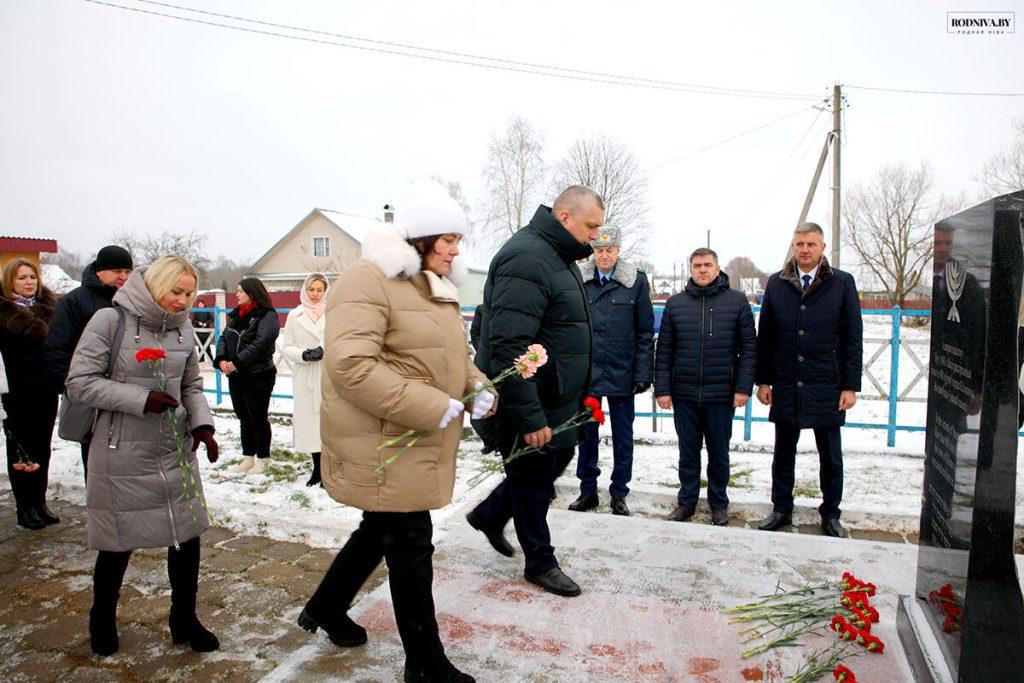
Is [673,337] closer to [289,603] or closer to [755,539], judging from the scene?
[755,539]

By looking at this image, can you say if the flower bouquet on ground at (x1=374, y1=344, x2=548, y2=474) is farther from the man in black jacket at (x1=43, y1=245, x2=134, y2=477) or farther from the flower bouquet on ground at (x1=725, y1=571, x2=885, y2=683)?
the man in black jacket at (x1=43, y1=245, x2=134, y2=477)

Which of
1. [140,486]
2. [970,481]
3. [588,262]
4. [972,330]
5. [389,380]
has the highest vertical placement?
[588,262]

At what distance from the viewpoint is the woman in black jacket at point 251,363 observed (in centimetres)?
580

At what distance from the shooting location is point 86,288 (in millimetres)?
4238

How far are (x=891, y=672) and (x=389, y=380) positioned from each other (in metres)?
2.18

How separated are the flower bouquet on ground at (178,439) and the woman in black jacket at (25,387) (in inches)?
95.1

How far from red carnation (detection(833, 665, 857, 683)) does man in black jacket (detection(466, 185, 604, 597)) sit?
47.4 inches

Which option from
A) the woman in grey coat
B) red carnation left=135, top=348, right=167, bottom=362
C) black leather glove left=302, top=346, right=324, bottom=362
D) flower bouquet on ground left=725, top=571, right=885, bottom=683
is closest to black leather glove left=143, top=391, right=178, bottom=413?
A: the woman in grey coat

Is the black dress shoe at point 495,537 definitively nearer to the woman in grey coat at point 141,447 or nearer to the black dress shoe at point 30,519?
the woman in grey coat at point 141,447

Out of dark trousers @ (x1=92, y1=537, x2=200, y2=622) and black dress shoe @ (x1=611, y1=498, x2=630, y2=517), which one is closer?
→ dark trousers @ (x1=92, y1=537, x2=200, y2=622)

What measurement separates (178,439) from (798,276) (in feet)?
12.6

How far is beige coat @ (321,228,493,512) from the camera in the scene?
7.45 feet

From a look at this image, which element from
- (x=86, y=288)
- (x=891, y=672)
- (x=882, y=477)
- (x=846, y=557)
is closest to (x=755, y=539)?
(x=846, y=557)

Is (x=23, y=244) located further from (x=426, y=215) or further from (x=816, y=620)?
(x=816, y=620)
